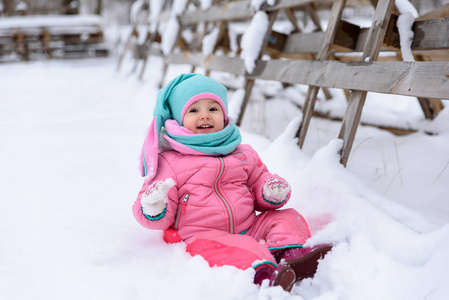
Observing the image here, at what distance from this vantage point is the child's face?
204 cm

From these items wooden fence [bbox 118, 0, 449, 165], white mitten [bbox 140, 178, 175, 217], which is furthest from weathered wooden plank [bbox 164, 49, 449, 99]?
white mitten [bbox 140, 178, 175, 217]

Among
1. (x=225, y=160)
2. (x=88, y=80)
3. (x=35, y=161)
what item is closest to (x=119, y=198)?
(x=225, y=160)

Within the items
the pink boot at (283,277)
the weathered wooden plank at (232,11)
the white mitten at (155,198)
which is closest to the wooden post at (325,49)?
the weathered wooden plank at (232,11)

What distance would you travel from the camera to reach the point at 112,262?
1840mm

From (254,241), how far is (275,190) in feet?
1.11

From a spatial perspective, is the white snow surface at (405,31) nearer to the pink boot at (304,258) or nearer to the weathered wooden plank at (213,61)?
the pink boot at (304,258)

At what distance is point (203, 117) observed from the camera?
6.71 ft

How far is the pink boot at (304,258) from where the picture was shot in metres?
1.57

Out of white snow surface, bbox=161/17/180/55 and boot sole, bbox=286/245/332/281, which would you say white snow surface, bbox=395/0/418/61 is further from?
white snow surface, bbox=161/17/180/55

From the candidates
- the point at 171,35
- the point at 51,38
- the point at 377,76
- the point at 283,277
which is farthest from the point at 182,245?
the point at 51,38

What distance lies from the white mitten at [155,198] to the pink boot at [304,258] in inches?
23.5

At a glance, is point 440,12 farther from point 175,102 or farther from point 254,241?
point 254,241

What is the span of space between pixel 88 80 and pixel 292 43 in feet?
22.1

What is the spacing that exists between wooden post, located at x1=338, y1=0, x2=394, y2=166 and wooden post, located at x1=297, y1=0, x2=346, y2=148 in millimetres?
381
